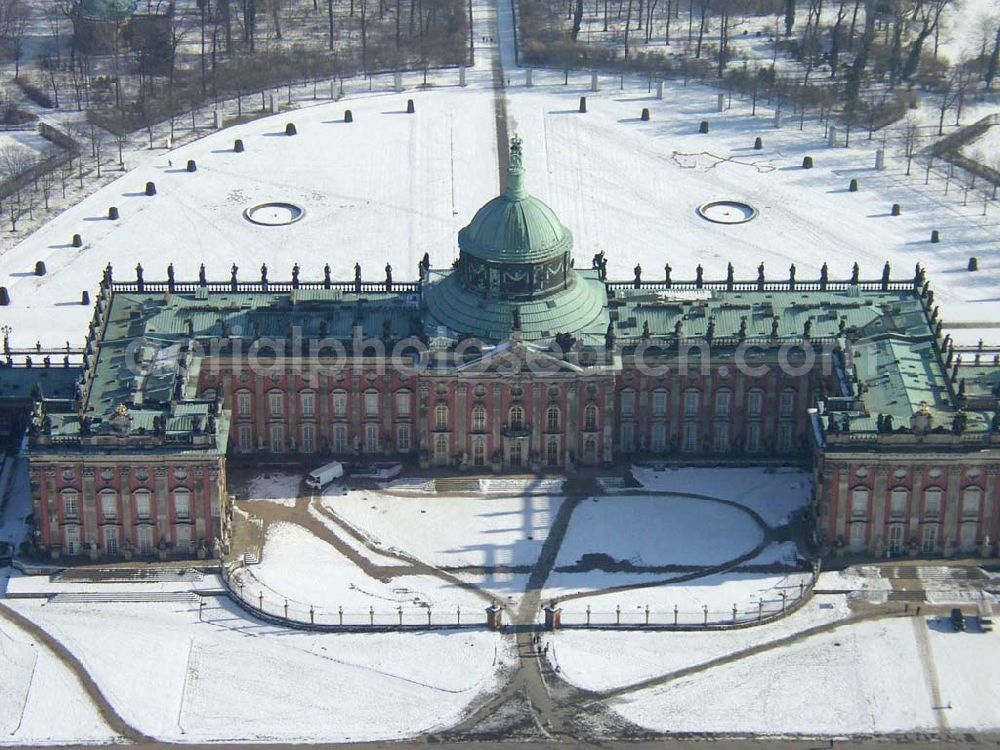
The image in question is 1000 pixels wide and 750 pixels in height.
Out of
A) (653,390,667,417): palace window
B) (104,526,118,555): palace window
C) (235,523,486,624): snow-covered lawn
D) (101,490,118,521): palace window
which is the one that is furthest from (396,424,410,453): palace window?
(104,526,118,555): palace window

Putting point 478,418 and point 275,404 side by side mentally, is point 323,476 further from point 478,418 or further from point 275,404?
point 478,418

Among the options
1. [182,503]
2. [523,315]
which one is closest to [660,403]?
[523,315]

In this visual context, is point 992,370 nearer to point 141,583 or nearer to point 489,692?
point 489,692

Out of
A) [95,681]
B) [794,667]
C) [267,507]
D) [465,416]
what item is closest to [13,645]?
[95,681]

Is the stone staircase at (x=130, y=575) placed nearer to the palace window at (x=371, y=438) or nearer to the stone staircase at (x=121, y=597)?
the stone staircase at (x=121, y=597)

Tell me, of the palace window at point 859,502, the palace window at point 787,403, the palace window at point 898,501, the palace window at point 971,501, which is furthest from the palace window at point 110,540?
the palace window at point 971,501

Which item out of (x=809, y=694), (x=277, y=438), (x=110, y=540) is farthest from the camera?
(x=277, y=438)
